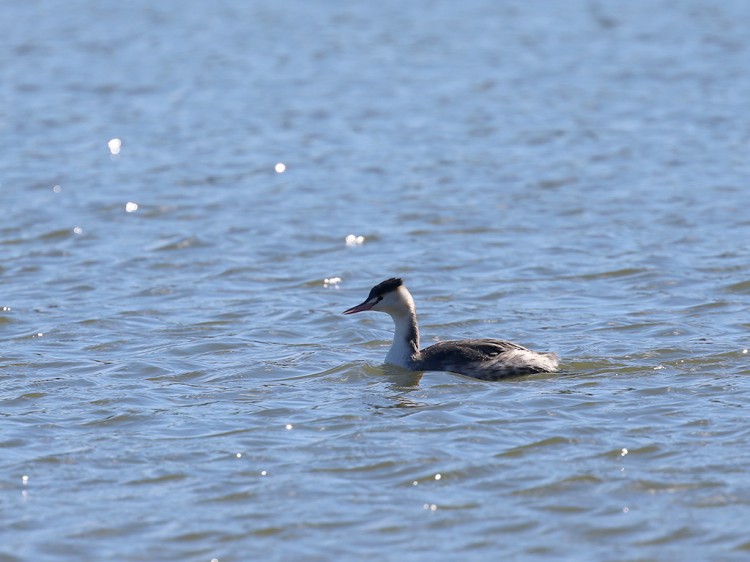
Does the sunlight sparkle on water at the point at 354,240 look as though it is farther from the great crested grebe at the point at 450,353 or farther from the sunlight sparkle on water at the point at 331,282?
the great crested grebe at the point at 450,353

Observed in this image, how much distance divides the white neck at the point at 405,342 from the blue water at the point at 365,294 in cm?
17

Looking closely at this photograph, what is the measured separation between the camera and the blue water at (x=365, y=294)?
8742 millimetres

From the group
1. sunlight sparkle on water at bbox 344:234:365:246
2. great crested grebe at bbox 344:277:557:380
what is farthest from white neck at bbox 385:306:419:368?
sunlight sparkle on water at bbox 344:234:365:246

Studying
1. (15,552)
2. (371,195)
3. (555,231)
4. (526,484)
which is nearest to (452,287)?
(555,231)

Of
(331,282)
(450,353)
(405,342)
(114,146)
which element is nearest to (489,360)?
(450,353)

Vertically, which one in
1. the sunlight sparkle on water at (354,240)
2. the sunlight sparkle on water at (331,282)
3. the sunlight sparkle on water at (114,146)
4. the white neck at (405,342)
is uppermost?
the white neck at (405,342)

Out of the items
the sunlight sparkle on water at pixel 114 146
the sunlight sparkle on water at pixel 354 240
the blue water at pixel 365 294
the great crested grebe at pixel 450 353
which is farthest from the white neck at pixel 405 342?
the sunlight sparkle on water at pixel 114 146

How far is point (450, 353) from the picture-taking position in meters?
11.8

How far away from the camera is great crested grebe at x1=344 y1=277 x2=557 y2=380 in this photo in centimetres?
1147

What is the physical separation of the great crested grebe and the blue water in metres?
0.15

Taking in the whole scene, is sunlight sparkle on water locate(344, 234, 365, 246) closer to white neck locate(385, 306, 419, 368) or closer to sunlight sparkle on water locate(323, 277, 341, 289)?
sunlight sparkle on water locate(323, 277, 341, 289)

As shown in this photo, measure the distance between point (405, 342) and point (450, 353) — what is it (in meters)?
0.50

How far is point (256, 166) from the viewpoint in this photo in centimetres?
2139

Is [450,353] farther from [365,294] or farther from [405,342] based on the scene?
[365,294]
